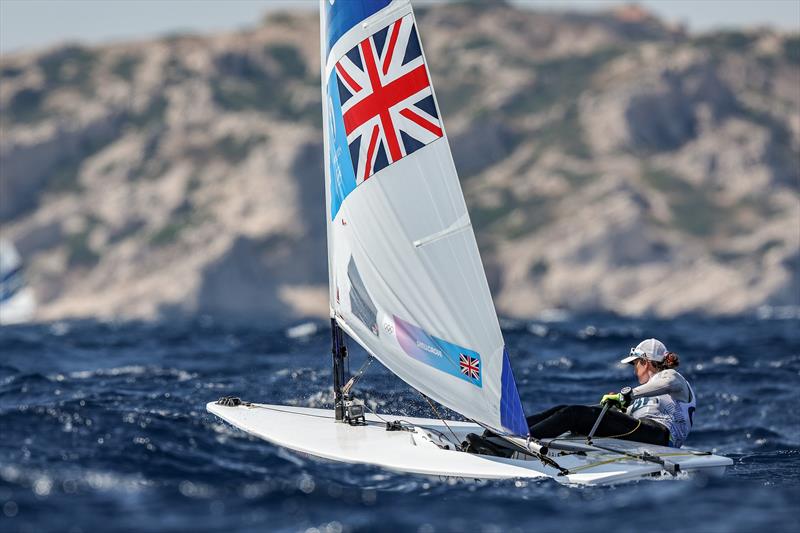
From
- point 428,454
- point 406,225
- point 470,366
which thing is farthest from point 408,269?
point 428,454

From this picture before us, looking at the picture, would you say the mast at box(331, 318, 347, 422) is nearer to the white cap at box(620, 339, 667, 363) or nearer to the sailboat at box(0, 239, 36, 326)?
the white cap at box(620, 339, 667, 363)

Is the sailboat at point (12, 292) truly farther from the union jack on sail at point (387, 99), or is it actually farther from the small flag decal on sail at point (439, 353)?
the small flag decal on sail at point (439, 353)

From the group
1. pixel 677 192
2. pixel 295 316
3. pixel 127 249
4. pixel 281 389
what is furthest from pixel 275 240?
pixel 281 389

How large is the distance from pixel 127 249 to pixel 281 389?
164 meters

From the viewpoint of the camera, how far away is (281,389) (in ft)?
61.8

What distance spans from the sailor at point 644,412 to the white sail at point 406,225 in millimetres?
885

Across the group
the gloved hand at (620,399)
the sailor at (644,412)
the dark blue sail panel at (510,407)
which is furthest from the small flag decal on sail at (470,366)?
the gloved hand at (620,399)

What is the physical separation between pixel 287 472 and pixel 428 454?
159 cm

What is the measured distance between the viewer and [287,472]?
11.4m

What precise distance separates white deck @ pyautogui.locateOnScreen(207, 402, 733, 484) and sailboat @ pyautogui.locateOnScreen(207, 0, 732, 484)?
23 millimetres

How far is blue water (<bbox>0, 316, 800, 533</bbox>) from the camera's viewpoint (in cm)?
928

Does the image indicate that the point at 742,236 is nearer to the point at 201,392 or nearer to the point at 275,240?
the point at 275,240

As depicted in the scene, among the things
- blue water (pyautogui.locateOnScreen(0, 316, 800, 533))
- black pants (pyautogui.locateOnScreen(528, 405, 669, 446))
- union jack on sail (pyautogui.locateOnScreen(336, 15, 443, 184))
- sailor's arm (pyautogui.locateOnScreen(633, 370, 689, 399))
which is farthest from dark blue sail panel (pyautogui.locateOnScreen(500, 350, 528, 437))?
union jack on sail (pyautogui.locateOnScreen(336, 15, 443, 184))

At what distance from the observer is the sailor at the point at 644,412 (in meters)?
12.7
